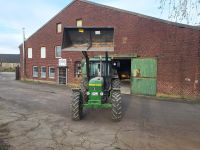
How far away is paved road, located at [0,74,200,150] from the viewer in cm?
707

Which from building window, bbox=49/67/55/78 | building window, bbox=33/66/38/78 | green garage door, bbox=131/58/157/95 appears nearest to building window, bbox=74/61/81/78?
building window, bbox=49/67/55/78

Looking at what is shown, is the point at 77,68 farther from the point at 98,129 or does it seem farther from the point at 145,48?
the point at 98,129

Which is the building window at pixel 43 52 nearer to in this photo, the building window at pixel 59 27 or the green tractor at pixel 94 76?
the building window at pixel 59 27

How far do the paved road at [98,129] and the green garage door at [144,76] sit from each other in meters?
6.26

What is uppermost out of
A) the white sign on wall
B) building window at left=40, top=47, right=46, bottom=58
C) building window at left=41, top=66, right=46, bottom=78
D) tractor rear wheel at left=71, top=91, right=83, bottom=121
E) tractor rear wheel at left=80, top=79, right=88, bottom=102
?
building window at left=40, top=47, right=46, bottom=58

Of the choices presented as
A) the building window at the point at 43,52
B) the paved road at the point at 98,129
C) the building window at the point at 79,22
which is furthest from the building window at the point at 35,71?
the paved road at the point at 98,129

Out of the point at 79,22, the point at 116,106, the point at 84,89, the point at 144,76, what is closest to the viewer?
the point at 116,106

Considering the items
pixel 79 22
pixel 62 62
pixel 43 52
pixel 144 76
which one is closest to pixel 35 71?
pixel 43 52

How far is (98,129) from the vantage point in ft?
28.5

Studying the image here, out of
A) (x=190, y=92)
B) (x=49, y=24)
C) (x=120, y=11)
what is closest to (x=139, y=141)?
(x=190, y=92)

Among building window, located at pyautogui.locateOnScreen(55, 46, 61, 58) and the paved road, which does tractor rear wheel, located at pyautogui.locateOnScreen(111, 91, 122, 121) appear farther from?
building window, located at pyautogui.locateOnScreen(55, 46, 61, 58)

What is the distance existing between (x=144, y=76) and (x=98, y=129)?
1129 cm

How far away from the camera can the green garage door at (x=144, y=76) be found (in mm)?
18844

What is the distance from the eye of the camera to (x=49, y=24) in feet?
91.3
